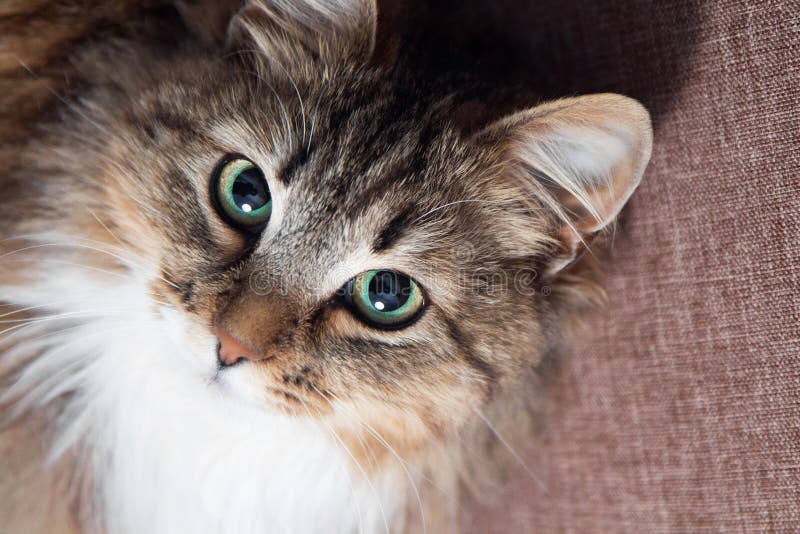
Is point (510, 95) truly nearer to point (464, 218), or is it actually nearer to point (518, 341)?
point (464, 218)

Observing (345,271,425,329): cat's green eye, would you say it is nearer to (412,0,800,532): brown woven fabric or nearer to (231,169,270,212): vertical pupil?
(231,169,270,212): vertical pupil

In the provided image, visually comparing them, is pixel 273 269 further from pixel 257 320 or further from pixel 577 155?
pixel 577 155

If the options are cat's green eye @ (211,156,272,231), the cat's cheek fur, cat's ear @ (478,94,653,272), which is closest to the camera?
cat's ear @ (478,94,653,272)

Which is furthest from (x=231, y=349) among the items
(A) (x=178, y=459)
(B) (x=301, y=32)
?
(B) (x=301, y=32)

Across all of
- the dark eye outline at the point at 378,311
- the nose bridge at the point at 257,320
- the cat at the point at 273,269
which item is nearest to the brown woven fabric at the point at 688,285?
the cat at the point at 273,269

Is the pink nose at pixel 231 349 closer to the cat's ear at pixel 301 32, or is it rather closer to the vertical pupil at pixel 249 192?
the vertical pupil at pixel 249 192

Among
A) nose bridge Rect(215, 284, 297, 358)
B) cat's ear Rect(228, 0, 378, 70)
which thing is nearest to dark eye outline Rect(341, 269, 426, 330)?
nose bridge Rect(215, 284, 297, 358)
